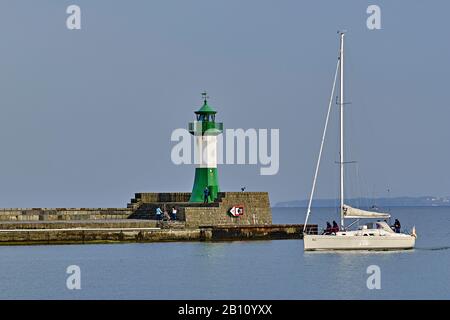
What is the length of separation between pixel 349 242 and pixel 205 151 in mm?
13146

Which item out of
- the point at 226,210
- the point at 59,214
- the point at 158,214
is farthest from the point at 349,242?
the point at 59,214

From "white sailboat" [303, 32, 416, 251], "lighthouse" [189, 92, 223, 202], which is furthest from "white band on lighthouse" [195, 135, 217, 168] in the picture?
"white sailboat" [303, 32, 416, 251]

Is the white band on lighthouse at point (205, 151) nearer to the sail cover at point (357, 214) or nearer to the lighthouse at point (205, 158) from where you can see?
the lighthouse at point (205, 158)

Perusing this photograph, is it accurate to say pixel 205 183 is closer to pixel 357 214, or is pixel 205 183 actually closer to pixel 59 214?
pixel 59 214

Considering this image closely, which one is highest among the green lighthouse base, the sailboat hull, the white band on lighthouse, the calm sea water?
the white band on lighthouse

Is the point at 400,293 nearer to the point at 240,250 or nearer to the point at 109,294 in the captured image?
the point at 109,294

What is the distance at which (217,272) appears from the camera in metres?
48.2

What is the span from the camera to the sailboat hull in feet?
174

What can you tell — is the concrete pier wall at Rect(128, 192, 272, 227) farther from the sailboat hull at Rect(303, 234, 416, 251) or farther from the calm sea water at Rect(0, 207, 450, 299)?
the sailboat hull at Rect(303, 234, 416, 251)

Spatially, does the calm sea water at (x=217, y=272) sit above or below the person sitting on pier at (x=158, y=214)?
below

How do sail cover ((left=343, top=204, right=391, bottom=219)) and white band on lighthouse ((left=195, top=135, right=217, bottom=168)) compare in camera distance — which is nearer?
sail cover ((left=343, top=204, right=391, bottom=219))

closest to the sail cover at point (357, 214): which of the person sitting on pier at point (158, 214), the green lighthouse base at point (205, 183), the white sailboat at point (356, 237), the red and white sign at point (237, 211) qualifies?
the white sailboat at point (356, 237)

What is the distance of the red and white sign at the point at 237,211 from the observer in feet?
199

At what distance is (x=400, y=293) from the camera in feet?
140
